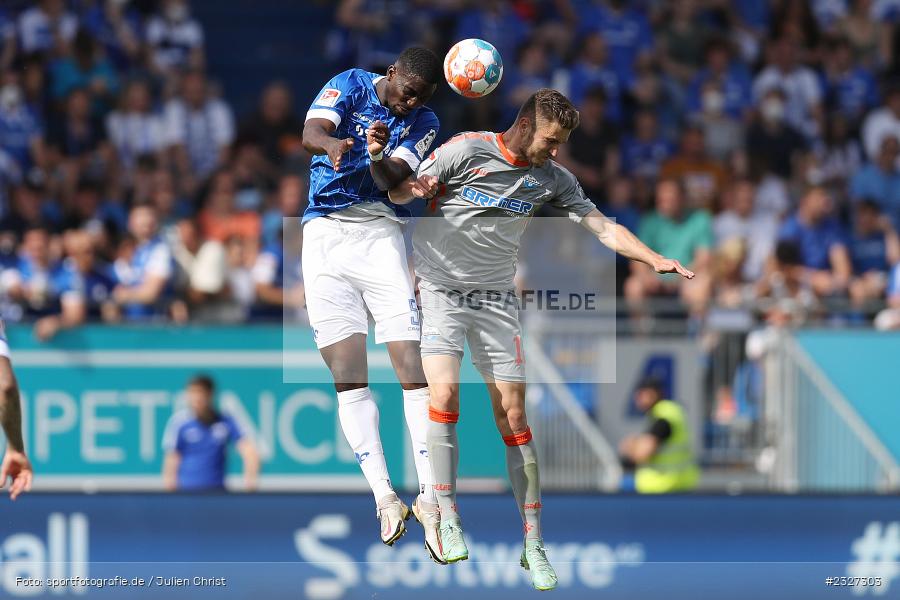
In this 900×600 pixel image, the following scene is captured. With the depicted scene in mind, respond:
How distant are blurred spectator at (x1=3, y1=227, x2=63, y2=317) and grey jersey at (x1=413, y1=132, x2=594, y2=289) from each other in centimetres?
657

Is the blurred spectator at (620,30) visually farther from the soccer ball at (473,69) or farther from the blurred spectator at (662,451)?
the soccer ball at (473,69)

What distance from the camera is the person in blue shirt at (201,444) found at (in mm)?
13820

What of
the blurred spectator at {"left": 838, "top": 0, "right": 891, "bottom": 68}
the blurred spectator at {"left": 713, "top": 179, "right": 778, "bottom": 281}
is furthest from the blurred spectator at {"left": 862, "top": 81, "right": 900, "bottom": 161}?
the blurred spectator at {"left": 713, "top": 179, "right": 778, "bottom": 281}

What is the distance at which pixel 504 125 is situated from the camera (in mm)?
17219

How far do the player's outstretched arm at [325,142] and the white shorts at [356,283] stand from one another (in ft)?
1.72

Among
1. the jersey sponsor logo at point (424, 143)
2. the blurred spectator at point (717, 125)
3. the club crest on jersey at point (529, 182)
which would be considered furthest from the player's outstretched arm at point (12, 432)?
the blurred spectator at point (717, 125)

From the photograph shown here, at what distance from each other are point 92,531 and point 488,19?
8.50 metres

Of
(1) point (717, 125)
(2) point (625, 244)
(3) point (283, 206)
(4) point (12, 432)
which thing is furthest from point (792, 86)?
(4) point (12, 432)

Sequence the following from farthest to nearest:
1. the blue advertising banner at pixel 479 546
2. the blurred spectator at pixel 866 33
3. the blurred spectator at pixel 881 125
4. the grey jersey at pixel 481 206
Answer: the blurred spectator at pixel 866 33
the blurred spectator at pixel 881 125
the blue advertising banner at pixel 479 546
the grey jersey at pixel 481 206

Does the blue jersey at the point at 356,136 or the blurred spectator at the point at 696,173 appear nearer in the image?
the blue jersey at the point at 356,136

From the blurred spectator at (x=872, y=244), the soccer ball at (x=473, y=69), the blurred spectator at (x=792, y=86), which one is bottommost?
the blurred spectator at (x=872, y=244)

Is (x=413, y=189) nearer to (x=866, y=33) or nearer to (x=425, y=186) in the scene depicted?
(x=425, y=186)

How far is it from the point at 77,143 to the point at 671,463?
7.59 meters

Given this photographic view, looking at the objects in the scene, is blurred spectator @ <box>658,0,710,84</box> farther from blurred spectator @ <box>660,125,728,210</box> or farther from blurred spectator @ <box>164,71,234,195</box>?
blurred spectator @ <box>164,71,234,195</box>
